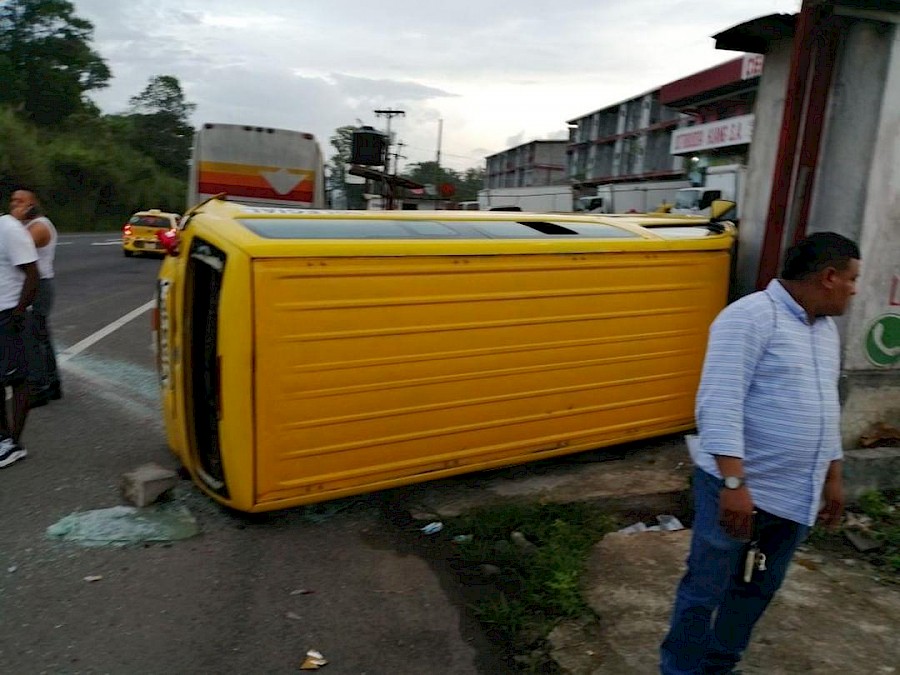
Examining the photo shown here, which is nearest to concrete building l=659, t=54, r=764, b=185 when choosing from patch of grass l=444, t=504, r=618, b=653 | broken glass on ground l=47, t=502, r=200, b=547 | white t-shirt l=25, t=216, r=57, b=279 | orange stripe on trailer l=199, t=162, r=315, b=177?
orange stripe on trailer l=199, t=162, r=315, b=177

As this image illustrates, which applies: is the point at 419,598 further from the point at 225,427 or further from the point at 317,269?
the point at 317,269

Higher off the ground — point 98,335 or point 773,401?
point 773,401

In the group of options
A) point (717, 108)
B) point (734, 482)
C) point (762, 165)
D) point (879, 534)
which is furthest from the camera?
point (717, 108)

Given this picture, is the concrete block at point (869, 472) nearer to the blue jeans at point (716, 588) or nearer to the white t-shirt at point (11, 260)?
the blue jeans at point (716, 588)

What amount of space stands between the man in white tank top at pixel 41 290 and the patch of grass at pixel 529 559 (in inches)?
132

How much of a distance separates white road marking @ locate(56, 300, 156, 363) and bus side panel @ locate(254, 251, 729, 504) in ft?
16.2

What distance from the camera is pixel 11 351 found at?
468 cm

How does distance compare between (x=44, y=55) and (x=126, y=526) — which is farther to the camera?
(x=44, y=55)

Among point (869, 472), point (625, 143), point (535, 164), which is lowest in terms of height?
point (869, 472)

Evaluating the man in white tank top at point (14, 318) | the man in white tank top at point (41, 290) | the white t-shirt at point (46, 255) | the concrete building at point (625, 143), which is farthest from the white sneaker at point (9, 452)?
the concrete building at point (625, 143)

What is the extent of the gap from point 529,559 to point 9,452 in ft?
11.0

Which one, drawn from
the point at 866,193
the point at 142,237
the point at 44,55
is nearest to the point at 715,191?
the point at 866,193

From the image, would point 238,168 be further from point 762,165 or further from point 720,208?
point 762,165

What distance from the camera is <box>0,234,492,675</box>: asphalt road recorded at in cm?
293
